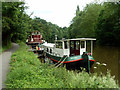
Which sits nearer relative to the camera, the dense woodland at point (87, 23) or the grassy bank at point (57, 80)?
the grassy bank at point (57, 80)

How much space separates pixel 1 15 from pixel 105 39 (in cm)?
3306

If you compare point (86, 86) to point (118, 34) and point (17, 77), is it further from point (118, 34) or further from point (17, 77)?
point (118, 34)

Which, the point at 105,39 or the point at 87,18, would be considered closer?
the point at 105,39

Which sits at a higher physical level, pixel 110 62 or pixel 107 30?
pixel 107 30

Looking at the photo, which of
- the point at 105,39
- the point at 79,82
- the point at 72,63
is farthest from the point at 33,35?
the point at 105,39

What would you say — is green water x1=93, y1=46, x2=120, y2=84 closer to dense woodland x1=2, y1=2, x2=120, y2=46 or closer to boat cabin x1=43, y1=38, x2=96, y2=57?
boat cabin x1=43, y1=38, x2=96, y2=57

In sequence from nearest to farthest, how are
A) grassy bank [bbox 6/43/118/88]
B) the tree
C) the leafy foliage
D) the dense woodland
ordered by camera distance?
grassy bank [bbox 6/43/118/88], the dense woodland, the tree, the leafy foliage

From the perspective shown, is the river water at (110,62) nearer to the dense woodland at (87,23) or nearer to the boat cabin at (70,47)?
the boat cabin at (70,47)

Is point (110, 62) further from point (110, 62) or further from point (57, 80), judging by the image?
point (57, 80)

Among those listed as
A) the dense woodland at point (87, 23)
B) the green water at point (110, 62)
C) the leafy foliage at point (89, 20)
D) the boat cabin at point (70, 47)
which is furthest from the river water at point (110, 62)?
the leafy foliage at point (89, 20)

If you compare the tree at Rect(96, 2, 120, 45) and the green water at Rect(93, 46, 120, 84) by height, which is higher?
the tree at Rect(96, 2, 120, 45)

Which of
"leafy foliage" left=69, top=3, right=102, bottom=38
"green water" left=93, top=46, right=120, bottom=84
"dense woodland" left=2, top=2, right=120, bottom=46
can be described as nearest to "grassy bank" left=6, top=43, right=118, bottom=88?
"green water" left=93, top=46, right=120, bottom=84

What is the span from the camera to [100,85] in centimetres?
439

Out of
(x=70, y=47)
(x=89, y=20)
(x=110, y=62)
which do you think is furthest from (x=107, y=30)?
(x=70, y=47)
